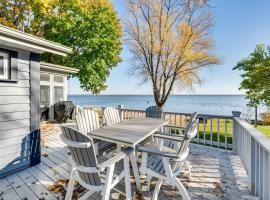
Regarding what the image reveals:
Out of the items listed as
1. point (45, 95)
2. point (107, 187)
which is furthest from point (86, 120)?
point (45, 95)

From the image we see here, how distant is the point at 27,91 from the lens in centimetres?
337

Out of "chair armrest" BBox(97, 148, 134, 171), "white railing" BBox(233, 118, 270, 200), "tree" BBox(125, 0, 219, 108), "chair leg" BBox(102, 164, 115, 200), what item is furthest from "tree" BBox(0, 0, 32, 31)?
"white railing" BBox(233, 118, 270, 200)

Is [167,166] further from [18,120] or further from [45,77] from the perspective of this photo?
[45,77]

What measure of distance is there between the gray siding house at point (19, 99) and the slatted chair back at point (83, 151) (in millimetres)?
1697

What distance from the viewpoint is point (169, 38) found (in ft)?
26.3

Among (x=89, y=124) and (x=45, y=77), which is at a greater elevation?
(x=45, y=77)

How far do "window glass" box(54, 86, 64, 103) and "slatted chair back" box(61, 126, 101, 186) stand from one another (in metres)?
8.02

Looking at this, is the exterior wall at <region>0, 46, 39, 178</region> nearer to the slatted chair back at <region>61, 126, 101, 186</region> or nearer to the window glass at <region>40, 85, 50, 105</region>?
the slatted chair back at <region>61, 126, 101, 186</region>

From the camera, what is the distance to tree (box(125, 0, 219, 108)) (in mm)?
7996

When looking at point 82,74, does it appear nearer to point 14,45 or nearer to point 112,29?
point 112,29

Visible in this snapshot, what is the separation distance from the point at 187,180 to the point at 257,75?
563 cm

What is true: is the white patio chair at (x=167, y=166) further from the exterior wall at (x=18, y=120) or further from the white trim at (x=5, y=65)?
the white trim at (x=5, y=65)

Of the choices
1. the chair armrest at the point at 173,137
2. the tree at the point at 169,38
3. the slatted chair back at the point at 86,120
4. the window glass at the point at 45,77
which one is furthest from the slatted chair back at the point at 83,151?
the window glass at the point at 45,77

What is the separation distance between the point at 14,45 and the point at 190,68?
23.5 feet
